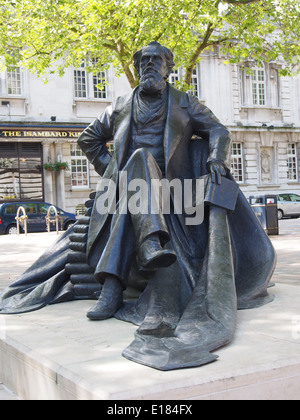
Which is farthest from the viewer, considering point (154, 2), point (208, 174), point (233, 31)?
point (233, 31)

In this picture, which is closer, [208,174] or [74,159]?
[208,174]

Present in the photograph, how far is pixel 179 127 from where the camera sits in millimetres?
4305

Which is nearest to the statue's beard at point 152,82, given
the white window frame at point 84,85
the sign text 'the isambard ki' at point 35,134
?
the sign text 'the isambard ki' at point 35,134

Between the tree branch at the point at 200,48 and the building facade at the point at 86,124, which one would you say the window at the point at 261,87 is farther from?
the tree branch at the point at 200,48

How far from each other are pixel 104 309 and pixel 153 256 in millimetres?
596

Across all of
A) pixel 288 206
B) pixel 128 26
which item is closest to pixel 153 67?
pixel 128 26

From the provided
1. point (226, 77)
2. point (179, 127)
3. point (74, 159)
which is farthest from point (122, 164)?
point (226, 77)

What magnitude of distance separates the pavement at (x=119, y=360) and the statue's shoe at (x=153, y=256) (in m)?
0.40

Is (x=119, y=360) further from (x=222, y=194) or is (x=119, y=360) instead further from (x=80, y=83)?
(x=80, y=83)

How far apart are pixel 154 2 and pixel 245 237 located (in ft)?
31.8

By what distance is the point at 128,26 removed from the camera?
41.8ft

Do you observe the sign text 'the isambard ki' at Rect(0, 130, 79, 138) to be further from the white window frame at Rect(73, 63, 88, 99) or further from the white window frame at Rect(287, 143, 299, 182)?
the white window frame at Rect(287, 143, 299, 182)

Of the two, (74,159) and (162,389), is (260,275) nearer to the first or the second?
(162,389)

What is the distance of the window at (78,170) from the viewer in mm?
26484
